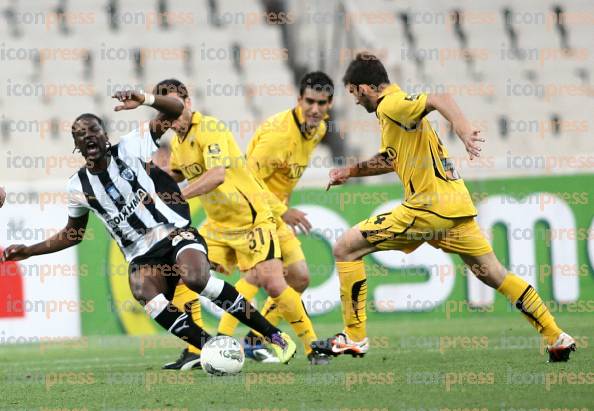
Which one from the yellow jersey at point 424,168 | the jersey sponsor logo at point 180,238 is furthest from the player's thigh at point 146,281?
the yellow jersey at point 424,168

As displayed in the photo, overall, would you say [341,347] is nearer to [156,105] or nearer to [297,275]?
[297,275]

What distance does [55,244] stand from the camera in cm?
849

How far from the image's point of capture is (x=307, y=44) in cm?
1967

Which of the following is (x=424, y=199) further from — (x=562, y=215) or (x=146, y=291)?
(x=562, y=215)

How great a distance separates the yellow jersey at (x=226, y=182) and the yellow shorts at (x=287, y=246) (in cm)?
26

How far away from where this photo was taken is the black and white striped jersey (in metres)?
8.15

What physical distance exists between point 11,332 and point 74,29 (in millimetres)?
8258

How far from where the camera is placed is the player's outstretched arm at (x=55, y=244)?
27.2 feet

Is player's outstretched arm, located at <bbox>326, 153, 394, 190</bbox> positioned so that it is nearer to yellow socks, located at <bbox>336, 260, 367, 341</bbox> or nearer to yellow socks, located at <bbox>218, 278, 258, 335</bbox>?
yellow socks, located at <bbox>336, 260, 367, 341</bbox>

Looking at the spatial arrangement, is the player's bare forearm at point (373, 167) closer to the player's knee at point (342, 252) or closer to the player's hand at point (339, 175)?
the player's hand at point (339, 175)

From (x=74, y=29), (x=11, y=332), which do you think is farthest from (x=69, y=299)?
(x=74, y=29)

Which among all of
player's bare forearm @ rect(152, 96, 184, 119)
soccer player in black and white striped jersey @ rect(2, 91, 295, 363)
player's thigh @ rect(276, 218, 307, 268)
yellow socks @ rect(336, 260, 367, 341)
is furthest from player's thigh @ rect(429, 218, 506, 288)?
player's bare forearm @ rect(152, 96, 184, 119)

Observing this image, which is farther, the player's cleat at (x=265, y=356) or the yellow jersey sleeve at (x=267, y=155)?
the yellow jersey sleeve at (x=267, y=155)

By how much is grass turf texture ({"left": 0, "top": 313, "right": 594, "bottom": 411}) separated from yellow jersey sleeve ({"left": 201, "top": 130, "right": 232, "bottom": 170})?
5.31ft
